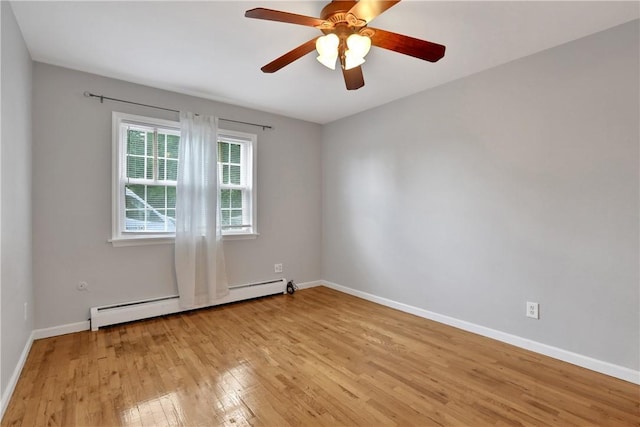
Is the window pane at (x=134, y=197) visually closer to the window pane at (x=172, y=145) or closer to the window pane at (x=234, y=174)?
the window pane at (x=172, y=145)

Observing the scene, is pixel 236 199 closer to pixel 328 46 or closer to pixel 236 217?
pixel 236 217

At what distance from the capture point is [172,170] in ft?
11.5

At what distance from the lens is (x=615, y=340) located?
218 centimetres

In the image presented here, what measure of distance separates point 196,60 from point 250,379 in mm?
2682

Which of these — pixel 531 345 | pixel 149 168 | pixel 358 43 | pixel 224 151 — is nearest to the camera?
pixel 358 43

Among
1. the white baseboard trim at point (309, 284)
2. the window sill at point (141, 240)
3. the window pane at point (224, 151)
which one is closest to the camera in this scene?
the window sill at point (141, 240)

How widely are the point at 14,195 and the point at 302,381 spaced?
236 centimetres

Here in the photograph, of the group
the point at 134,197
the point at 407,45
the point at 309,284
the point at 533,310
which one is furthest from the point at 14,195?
the point at 533,310

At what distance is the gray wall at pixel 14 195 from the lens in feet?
6.07

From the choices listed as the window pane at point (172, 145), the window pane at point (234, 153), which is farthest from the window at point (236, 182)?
the window pane at point (172, 145)

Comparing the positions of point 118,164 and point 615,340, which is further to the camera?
point 118,164

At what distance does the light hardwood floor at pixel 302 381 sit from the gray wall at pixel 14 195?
0.29 meters

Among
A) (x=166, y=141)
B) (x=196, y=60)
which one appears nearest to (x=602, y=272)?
(x=196, y=60)

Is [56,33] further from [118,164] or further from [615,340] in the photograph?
[615,340]
